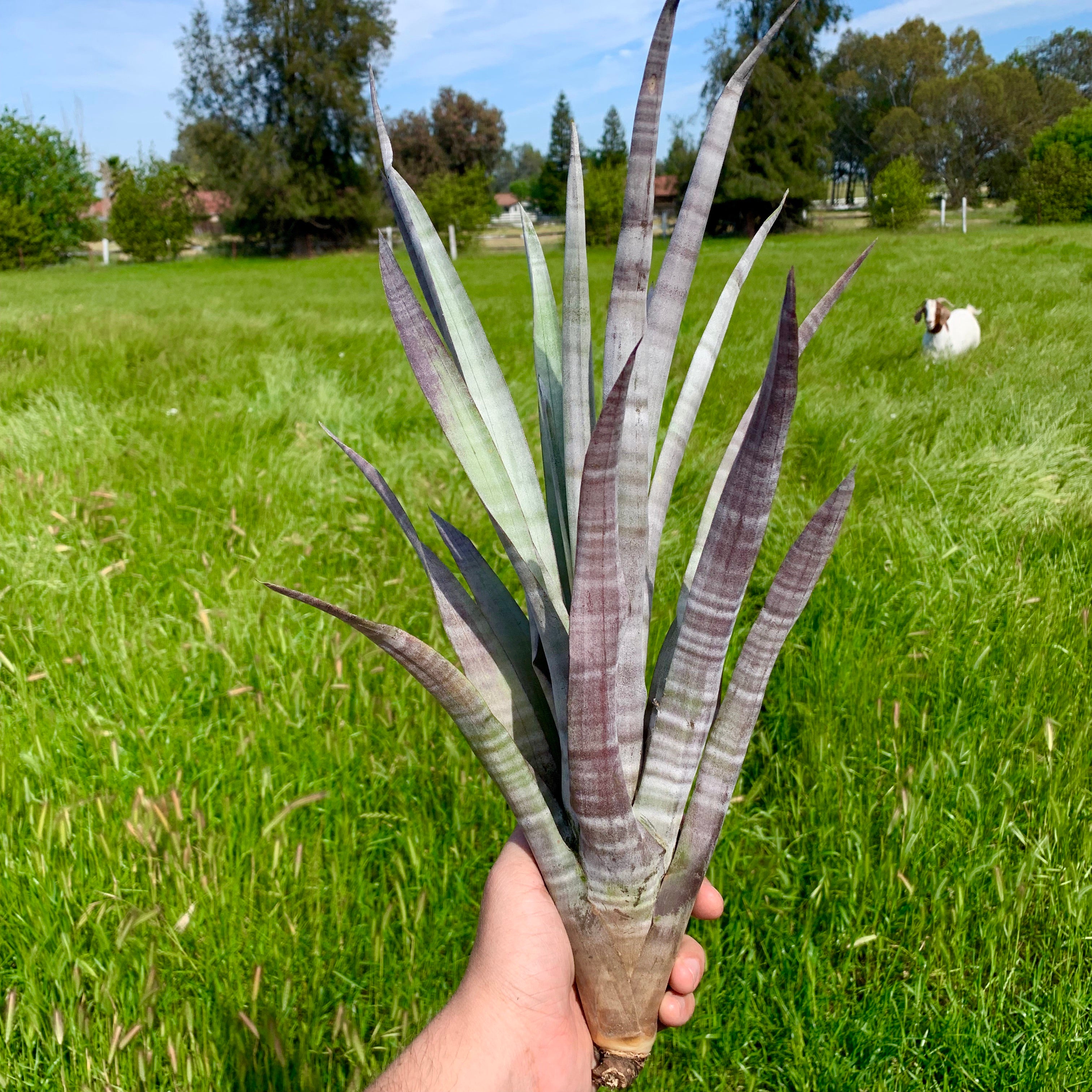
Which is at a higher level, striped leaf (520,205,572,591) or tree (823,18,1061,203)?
tree (823,18,1061,203)

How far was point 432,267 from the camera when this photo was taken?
34.2 inches

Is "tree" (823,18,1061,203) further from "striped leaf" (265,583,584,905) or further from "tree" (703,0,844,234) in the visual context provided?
"striped leaf" (265,583,584,905)

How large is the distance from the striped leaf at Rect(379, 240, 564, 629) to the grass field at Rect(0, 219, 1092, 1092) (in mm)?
958

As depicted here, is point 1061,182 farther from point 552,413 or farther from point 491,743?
point 491,743

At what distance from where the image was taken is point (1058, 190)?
105 feet

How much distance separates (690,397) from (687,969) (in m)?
0.71

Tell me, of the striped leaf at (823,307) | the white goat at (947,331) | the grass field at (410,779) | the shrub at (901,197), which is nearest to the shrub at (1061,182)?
Result: the shrub at (901,197)

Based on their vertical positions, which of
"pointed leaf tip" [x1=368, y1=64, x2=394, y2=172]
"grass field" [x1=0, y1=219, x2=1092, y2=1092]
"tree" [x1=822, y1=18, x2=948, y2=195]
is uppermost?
"tree" [x1=822, y1=18, x2=948, y2=195]

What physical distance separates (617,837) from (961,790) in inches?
52.5

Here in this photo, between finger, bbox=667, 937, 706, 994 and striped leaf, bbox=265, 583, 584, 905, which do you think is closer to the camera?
striped leaf, bbox=265, 583, 584, 905

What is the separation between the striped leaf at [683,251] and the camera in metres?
0.85

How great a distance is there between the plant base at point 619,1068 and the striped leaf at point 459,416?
0.48m

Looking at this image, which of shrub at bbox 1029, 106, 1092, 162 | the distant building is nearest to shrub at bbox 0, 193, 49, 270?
the distant building

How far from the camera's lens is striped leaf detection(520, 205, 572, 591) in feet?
2.97
